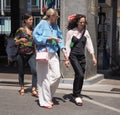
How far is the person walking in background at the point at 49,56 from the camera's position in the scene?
8.24m

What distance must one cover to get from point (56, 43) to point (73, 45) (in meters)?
0.55

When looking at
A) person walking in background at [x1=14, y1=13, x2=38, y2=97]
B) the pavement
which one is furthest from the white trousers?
person walking in background at [x1=14, y1=13, x2=38, y2=97]

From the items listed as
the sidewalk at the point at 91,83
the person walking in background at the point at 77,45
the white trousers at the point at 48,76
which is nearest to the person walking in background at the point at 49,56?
the white trousers at the point at 48,76

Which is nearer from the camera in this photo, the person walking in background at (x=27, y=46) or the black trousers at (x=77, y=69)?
the black trousers at (x=77, y=69)

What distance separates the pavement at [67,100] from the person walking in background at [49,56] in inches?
11.7

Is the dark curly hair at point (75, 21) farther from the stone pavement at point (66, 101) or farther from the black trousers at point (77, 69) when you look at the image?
the stone pavement at point (66, 101)

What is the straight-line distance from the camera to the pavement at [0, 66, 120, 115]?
319 inches

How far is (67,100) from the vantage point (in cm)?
917

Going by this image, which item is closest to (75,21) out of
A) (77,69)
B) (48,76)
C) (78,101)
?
(77,69)

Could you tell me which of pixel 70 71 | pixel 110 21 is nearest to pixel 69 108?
pixel 70 71

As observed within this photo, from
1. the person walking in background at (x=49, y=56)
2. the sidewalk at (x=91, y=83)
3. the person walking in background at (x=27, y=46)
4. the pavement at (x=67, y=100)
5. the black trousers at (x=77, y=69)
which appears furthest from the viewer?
the sidewalk at (x=91, y=83)

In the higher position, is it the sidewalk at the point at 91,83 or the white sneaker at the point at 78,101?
the white sneaker at the point at 78,101

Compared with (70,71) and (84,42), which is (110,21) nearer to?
(70,71)

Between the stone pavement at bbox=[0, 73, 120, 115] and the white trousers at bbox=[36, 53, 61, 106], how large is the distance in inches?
9.2
